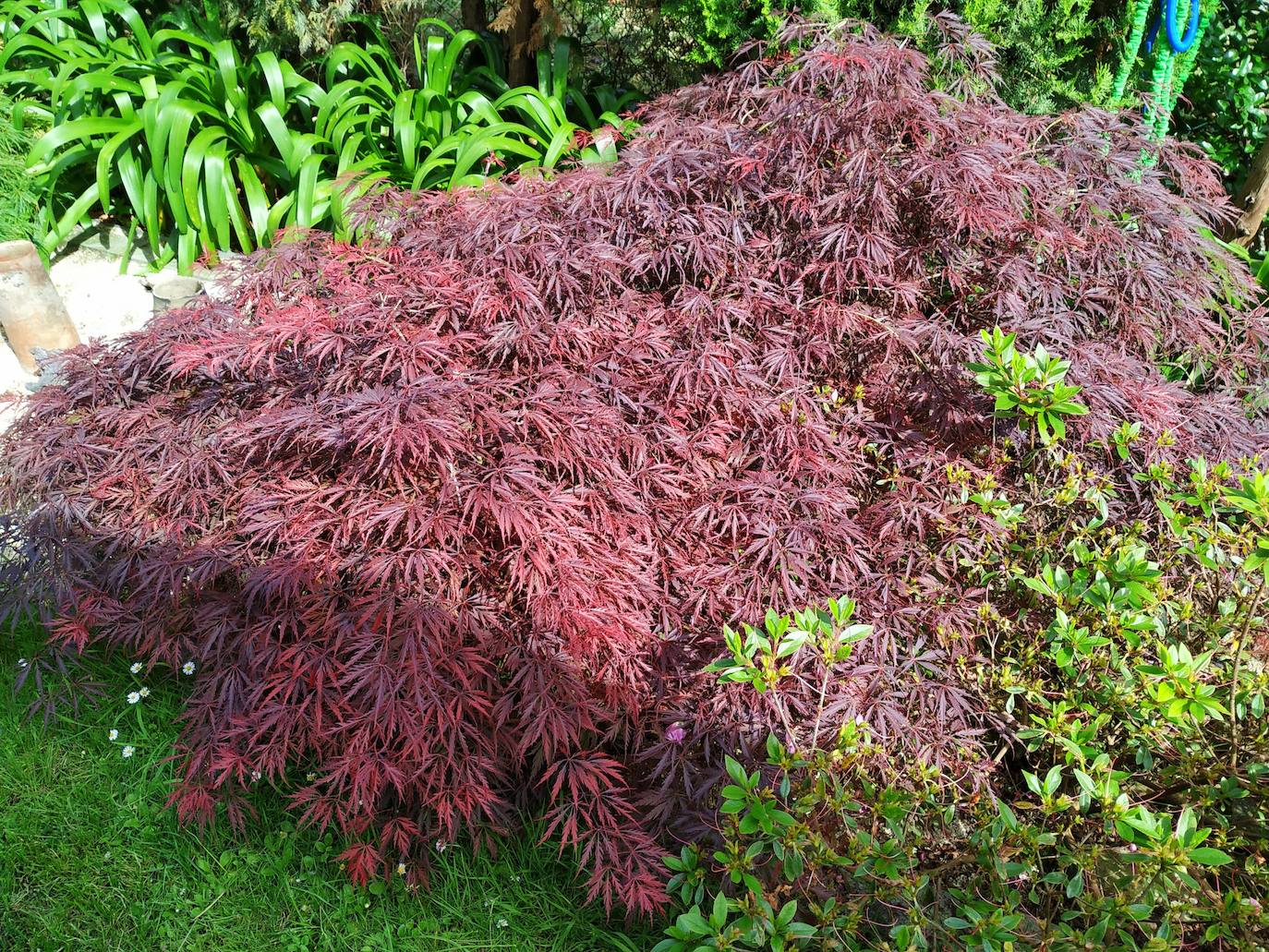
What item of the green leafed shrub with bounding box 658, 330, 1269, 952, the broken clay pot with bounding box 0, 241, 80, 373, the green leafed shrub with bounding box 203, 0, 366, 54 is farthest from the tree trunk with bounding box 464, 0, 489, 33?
the green leafed shrub with bounding box 658, 330, 1269, 952

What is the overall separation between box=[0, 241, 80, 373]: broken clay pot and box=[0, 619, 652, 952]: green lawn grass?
6.50ft

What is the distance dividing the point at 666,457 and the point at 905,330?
0.67m

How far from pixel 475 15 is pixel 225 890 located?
430 cm

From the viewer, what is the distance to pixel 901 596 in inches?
77.7

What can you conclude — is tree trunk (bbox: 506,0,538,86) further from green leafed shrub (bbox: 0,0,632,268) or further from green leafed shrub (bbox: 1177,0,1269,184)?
green leafed shrub (bbox: 1177,0,1269,184)

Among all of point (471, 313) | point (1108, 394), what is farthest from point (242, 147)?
point (1108, 394)

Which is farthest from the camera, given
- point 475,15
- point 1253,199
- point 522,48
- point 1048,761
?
point 475,15

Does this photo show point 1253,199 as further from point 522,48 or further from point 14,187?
point 14,187

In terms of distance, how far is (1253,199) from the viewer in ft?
11.2

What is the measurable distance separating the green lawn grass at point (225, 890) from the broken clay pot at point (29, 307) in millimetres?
1982

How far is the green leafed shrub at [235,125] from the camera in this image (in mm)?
3883

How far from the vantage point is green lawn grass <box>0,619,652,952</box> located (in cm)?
193

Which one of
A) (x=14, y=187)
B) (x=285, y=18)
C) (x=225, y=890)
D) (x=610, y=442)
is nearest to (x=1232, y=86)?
(x=610, y=442)

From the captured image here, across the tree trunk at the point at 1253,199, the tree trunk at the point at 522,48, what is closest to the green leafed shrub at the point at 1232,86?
the tree trunk at the point at 1253,199
